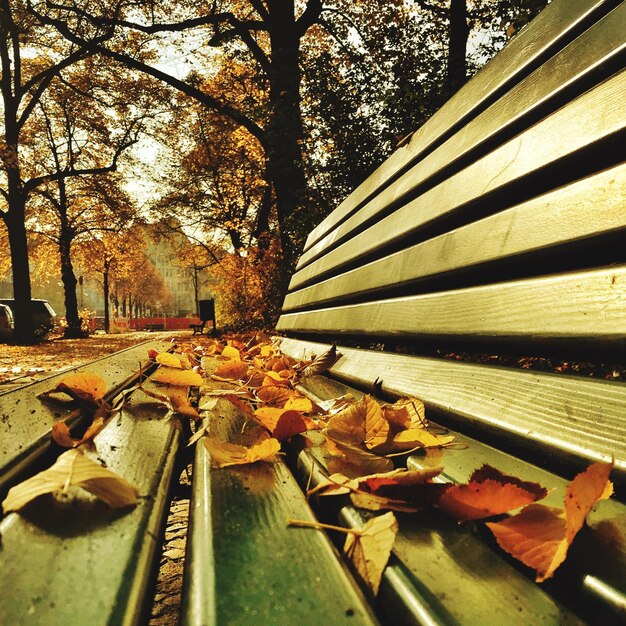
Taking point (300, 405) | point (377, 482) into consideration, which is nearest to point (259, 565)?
point (377, 482)

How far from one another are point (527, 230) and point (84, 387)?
109cm

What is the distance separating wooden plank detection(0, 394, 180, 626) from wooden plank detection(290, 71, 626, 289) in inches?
33.6

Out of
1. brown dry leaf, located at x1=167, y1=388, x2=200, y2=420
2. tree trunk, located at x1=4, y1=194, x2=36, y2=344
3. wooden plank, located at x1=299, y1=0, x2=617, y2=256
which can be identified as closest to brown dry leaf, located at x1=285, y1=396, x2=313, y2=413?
brown dry leaf, located at x1=167, y1=388, x2=200, y2=420

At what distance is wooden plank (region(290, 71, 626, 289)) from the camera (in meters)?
0.74

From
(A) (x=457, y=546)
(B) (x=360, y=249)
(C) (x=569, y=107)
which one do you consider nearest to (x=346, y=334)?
(B) (x=360, y=249)

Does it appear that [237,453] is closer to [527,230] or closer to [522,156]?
[527,230]

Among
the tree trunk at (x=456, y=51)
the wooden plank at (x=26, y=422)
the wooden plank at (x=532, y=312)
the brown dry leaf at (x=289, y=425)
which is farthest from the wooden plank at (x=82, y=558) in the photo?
the tree trunk at (x=456, y=51)

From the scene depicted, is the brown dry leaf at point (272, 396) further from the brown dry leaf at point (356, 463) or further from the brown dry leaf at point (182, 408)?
the brown dry leaf at point (356, 463)

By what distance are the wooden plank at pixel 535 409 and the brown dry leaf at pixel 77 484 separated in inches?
23.8

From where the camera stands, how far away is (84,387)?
3.89 feet

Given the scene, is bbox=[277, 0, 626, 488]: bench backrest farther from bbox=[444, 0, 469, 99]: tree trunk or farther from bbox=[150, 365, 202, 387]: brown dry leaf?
bbox=[444, 0, 469, 99]: tree trunk

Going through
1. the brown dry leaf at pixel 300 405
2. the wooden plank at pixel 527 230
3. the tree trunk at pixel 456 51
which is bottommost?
the brown dry leaf at pixel 300 405

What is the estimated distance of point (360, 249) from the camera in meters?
2.07

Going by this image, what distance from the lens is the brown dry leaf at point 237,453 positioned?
0.78 m
